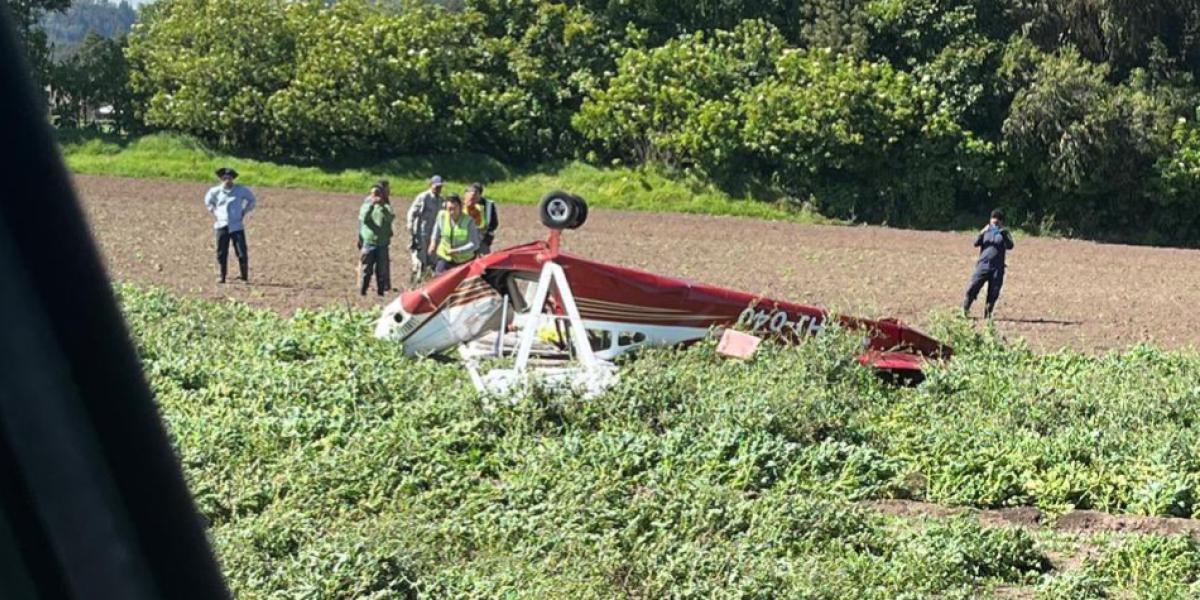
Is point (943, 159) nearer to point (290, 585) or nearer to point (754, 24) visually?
point (754, 24)

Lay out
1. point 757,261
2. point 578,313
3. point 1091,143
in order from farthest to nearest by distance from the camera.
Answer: point 1091,143
point 757,261
point 578,313

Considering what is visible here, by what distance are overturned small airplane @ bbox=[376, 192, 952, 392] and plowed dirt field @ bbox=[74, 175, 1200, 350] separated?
86.4 inches

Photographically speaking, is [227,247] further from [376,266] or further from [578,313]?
[578,313]

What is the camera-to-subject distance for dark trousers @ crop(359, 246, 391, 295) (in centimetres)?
1683

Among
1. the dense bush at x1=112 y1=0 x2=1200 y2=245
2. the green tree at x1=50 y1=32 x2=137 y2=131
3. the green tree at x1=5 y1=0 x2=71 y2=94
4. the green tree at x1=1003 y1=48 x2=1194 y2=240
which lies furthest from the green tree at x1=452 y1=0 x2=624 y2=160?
the green tree at x1=1003 y1=48 x2=1194 y2=240

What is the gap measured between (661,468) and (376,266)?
9.55m

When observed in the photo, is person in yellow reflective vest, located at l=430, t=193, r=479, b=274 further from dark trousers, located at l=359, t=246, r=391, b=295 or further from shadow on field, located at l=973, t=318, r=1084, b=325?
shadow on field, located at l=973, t=318, r=1084, b=325

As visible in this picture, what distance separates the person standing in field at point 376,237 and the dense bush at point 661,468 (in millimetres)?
4349

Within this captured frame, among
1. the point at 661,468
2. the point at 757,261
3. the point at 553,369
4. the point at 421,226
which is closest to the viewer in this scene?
the point at 661,468

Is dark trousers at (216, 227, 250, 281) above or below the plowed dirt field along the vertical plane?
above

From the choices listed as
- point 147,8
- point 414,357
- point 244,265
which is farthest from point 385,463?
point 147,8

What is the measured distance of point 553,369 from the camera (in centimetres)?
1052

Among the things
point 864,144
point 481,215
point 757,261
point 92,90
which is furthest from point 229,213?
point 92,90

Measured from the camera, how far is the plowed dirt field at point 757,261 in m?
17.9
